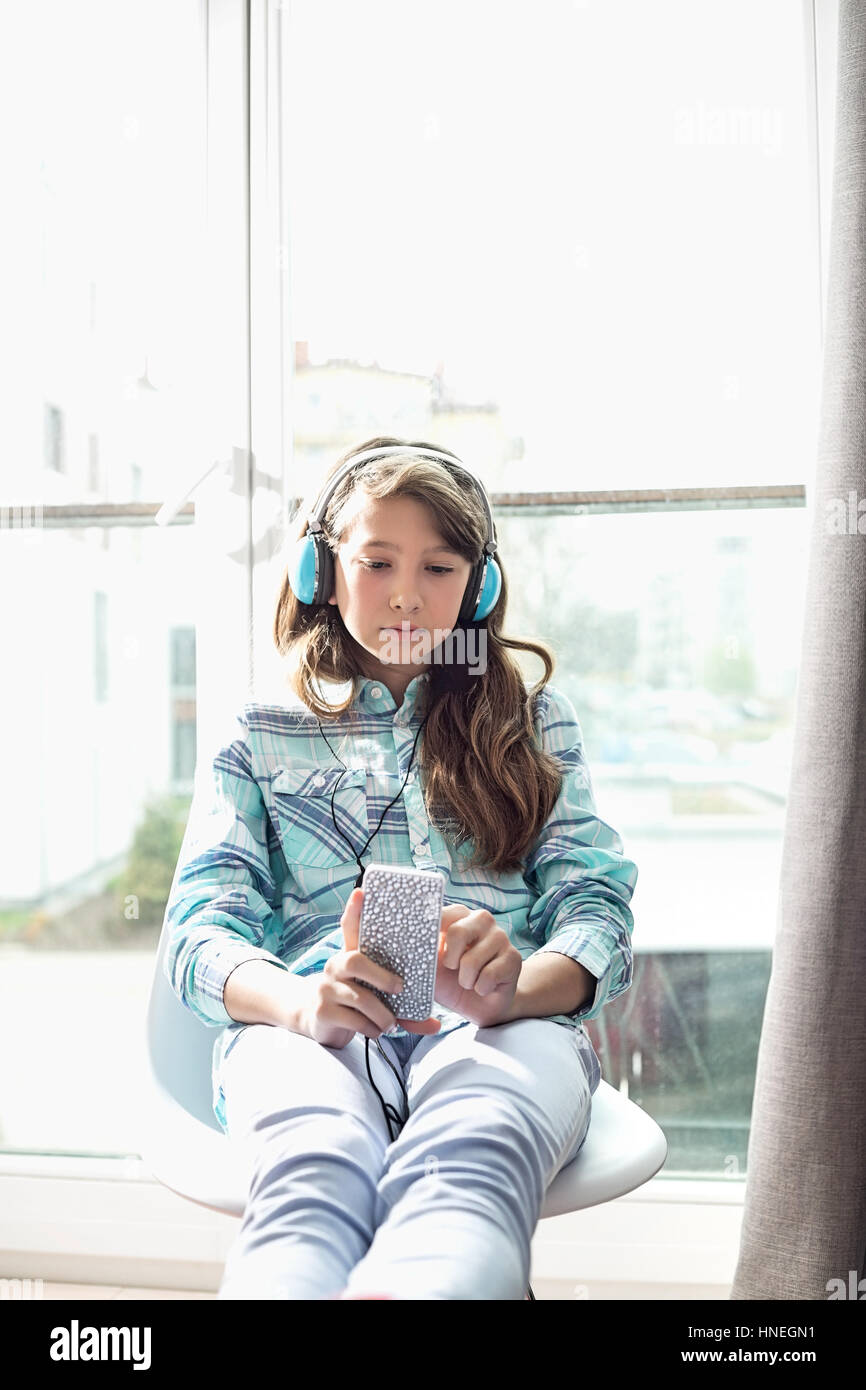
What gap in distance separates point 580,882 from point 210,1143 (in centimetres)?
43

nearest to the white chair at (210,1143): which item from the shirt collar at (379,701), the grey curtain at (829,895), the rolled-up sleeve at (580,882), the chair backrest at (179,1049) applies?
the chair backrest at (179,1049)

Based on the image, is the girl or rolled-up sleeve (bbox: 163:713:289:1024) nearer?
the girl

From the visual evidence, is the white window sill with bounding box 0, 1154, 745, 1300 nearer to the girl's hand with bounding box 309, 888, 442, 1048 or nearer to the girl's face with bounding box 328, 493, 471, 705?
the girl's hand with bounding box 309, 888, 442, 1048

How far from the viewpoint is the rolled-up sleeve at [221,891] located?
1070 millimetres

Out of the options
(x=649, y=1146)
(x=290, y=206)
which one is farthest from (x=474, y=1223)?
(x=290, y=206)

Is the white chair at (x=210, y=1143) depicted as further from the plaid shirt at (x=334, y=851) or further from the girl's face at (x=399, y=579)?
the girl's face at (x=399, y=579)

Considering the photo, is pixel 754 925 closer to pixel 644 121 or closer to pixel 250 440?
pixel 250 440

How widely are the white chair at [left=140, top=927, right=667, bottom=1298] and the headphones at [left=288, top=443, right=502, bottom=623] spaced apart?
406 mm

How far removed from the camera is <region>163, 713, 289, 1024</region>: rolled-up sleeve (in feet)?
3.51

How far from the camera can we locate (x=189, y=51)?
1592 mm

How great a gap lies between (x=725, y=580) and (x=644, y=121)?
0.65 metres

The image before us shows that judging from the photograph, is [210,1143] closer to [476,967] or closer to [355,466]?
[476,967]

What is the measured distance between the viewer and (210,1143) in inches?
40.0

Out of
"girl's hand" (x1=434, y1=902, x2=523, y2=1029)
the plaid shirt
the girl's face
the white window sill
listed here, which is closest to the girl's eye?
the girl's face
